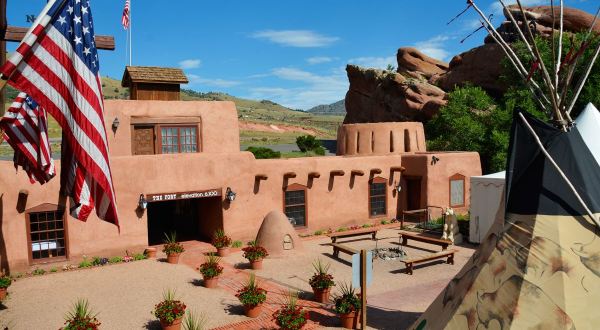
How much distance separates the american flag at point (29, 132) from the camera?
882 centimetres

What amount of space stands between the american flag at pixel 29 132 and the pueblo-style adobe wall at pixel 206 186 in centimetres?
580

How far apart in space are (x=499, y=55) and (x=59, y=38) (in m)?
38.8

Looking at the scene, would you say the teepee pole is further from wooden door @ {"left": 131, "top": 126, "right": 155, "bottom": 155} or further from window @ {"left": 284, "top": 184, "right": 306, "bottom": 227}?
wooden door @ {"left": 131, "top": 126, "right": 155, "bottom": 155}

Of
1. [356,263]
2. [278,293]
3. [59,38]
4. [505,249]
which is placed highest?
[59,38]

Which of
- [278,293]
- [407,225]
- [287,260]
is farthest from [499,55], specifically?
[278,293]

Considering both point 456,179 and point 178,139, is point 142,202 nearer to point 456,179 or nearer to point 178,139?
point 178,139

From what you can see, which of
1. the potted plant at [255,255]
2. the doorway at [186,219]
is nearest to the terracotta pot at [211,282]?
the potted plant at [255,255]

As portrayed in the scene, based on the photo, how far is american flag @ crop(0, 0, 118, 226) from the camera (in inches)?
205

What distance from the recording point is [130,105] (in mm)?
19781

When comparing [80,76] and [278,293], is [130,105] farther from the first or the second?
[80,76]

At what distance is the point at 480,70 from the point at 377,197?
22.5 meters

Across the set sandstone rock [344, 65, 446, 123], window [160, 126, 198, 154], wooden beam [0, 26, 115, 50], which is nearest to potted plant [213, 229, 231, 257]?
window [160, 126, 198, 154]

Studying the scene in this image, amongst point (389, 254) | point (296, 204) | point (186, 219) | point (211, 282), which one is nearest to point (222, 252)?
point (211, 282)

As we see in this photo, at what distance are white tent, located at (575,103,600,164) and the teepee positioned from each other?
0.58 metres
